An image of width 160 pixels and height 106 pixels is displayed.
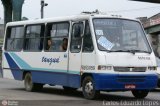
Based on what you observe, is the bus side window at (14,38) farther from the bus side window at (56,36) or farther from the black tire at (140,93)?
the black tire at (140,93)

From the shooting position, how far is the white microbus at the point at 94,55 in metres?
16.5

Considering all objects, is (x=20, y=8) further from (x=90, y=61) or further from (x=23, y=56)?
(x=90, y=61)

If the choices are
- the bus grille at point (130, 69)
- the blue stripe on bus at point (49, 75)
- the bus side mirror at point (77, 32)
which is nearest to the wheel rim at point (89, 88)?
the blue stripe on bus at point (49, 75)

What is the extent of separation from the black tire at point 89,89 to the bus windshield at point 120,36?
3.40 ft

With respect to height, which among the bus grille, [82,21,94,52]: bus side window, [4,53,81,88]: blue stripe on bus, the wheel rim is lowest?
the wheel rim

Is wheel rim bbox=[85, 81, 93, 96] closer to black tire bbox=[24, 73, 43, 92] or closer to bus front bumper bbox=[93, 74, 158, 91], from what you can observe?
bus front bumper bbox=[93, 74, 158, 91]

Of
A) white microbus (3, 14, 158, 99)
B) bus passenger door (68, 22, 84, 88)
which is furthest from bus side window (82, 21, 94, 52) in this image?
bus passenger door (68, 22, 84, 88)

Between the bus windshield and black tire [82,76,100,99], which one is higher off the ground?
the bus windshield

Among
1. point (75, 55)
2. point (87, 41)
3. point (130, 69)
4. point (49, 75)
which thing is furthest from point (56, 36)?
point (130, 69)

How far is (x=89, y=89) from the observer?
16812 millimetres

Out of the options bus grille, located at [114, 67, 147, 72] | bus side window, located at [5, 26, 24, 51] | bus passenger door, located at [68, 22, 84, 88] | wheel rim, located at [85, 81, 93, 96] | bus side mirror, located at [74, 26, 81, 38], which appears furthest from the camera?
bus side window, located at [5, 26, 24, 51]

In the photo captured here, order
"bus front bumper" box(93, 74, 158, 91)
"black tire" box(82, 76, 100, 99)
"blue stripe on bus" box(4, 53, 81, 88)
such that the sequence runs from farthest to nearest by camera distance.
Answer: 1. "blue stripe on bus" box(4, 53, 81, 88)
2. "black tire" box(82, 76, 100, 99)
3. "bus front bumper" box(93, 74, 158, 91)

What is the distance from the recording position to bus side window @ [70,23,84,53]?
17.6m

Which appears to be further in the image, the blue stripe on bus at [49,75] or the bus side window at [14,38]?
the bus side window at [14,38]
